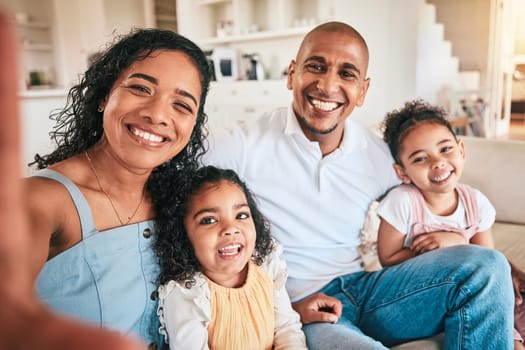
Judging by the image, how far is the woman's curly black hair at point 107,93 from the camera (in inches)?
39.7

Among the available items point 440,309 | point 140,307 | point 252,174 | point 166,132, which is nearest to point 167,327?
point 140,307

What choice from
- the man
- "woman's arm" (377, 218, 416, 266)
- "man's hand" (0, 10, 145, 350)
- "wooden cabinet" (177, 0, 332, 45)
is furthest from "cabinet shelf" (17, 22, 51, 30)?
"man's hand" (0, 10, 145, 350)

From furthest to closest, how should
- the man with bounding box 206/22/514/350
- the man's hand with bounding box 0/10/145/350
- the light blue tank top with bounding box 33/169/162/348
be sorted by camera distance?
the man with bounding box 206/22/514/350, the light blue tank top with bounding box 33/169/162/348, the man's hand with bounding box 0/10/145/350

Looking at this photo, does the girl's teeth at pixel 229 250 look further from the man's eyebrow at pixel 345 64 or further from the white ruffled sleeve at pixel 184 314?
the man's eyebrow at pixel 345 64

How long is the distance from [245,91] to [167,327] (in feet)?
12.6

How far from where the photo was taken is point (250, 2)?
15.3ft

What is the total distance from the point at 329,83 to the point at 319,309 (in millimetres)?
648

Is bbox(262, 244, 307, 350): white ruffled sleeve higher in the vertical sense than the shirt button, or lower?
lower

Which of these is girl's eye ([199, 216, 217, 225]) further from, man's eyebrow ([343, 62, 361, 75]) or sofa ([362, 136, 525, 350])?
Result: sofa ([362, 136, 525, 350])

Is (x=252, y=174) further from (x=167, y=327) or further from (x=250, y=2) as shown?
(x=250, y=2)

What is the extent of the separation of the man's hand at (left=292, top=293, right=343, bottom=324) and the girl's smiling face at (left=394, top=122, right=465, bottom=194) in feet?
1.50

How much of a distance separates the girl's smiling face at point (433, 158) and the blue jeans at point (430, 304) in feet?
0.69

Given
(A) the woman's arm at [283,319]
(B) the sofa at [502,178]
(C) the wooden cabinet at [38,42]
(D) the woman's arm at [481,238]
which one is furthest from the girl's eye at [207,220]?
(C) the wooden cabinet at [38,42]

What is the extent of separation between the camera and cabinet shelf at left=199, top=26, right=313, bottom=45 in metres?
4.17
